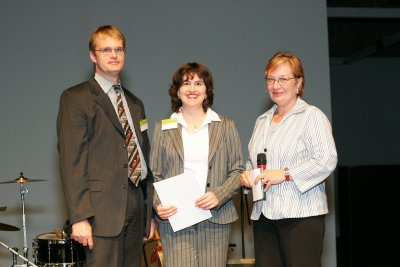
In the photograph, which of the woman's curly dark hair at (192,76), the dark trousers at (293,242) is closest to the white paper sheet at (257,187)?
the dark trousers at (293,242)

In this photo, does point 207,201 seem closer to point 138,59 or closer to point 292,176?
point 292,176

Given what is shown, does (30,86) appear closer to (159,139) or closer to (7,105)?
(7,105)

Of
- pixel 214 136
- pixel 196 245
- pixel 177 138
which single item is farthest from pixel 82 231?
pixel 214 136

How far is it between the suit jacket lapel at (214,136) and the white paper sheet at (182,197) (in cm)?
18

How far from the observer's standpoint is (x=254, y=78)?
5.54 metres

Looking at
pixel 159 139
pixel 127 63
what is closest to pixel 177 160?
pixel 159 139

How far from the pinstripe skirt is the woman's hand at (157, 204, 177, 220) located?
0.07 metres

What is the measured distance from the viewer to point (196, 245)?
9.87 feet

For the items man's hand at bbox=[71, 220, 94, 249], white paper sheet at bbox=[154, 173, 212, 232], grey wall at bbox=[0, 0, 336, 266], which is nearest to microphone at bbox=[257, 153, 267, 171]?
white paper sheet at bbox=[154, 173, 212, 232]

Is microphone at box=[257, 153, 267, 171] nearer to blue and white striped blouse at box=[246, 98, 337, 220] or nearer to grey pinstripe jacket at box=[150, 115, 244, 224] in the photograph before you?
blue and white striped blouse at box=[246, 98, 337, 220]

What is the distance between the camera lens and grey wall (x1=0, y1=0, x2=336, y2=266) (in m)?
5.23

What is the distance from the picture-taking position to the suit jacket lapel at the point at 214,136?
3068 millimetres

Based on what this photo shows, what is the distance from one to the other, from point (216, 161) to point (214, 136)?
0.48ft

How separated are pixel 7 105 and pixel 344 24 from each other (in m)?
4.97
